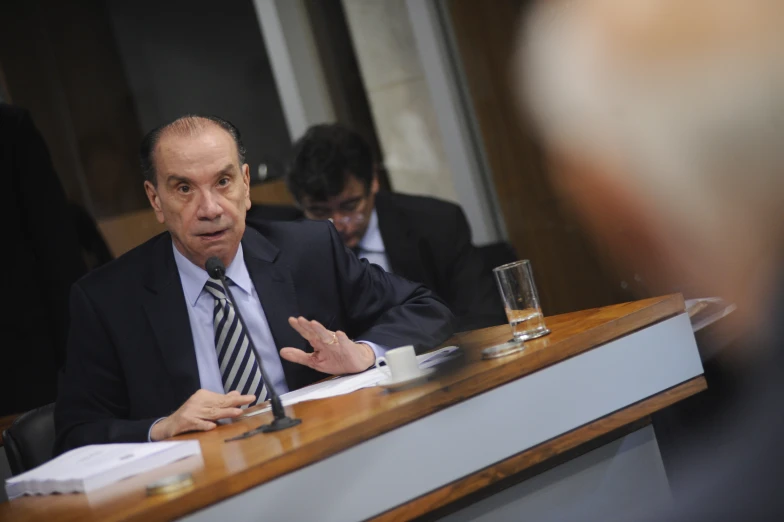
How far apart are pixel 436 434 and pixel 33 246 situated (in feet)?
6.47

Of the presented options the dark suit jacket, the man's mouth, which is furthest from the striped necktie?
the dark suit jacket

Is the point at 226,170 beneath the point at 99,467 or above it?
above

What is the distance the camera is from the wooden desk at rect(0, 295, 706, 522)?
1343 mm

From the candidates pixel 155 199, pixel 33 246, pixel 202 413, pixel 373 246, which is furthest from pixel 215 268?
pixel 373 246

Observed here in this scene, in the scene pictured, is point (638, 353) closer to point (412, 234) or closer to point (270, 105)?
point (412, 234)

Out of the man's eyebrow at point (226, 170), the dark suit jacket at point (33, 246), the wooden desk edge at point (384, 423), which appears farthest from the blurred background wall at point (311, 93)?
the wooden desk edge at point (384, 423)

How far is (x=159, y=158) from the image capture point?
2.16 m

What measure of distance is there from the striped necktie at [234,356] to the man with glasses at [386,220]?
117cm

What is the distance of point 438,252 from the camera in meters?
3.29

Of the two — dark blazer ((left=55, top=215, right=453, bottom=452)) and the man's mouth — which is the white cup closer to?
dark blazer ((left=55, top=215, right=453, bottom=452))

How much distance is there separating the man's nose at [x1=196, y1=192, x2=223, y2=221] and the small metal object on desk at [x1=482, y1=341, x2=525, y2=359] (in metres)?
0.71

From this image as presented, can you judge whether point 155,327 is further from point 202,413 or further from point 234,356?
point 202,413

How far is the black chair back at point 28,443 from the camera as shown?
2.04m

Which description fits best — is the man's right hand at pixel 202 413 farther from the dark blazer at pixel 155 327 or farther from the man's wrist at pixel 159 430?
the dark blazer at pixel 155 327
